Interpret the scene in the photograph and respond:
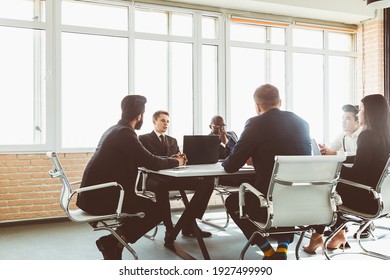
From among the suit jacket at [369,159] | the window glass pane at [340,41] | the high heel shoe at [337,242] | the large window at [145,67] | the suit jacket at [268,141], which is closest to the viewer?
the suit jacket at [268,141]

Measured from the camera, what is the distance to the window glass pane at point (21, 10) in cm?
520

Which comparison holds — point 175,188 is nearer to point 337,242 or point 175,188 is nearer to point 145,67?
point 337,242

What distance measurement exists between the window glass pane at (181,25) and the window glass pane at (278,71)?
1.50 m

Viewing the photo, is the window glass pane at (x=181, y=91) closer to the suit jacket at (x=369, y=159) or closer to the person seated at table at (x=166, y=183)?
the person seated at table at (x=166, y=183)

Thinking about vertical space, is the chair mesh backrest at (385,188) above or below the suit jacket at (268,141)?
below

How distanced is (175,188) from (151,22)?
282 centimetres

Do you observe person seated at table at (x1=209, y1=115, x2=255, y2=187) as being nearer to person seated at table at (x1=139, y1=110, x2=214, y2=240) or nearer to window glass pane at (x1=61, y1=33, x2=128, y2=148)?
person seated at table at (x1=139, y1=110, x2=214, y2=240)

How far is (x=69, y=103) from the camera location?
5625 millimetres

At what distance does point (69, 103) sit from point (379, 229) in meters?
4.06

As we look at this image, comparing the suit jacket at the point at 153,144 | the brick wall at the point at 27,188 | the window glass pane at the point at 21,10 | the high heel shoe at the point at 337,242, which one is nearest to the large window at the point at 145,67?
the window glass pane at the point at 21,10

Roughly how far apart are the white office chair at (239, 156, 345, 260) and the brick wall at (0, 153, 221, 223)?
3259 mm

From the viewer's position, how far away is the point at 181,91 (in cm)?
636

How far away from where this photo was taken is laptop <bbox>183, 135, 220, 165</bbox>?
3723 mm

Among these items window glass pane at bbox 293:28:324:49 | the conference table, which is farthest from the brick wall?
window glass pane at bbox 293:28:324:49
